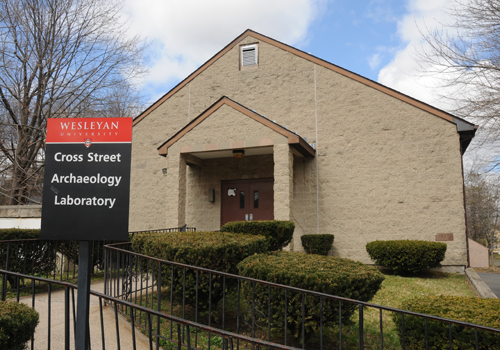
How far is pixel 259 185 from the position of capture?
12.0 meters

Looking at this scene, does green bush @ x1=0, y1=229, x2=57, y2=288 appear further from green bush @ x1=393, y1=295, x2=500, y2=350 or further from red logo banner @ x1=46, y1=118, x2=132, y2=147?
green bush @ x1=393, y1=295, x2=500, y2=350

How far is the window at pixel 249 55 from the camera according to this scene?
12941 millimetres

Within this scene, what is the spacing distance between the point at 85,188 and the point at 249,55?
11.2m

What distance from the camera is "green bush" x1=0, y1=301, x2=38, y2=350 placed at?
8.90 feet

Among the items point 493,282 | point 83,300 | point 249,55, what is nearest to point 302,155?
point 249,55

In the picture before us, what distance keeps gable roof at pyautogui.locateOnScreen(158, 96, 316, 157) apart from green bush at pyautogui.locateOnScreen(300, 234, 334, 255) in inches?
100

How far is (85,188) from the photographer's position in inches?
111

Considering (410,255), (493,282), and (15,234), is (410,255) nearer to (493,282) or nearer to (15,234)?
(493,282)

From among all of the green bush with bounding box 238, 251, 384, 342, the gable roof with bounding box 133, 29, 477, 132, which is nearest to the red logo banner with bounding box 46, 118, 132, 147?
the green bush with bounding box 238, 251, 384, 342

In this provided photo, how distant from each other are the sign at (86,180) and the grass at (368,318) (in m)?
2.08

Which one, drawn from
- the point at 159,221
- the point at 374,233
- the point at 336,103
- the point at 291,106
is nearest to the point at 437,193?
the point at 374,233

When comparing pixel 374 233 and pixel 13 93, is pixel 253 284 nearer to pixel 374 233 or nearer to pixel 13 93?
pixel 374 233

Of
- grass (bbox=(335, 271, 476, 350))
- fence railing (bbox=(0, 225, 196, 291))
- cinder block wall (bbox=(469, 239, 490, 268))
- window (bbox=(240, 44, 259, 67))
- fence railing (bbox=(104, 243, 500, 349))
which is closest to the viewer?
fence railing (bbox=(104, 243, 500, 349))

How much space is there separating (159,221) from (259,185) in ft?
13.1
